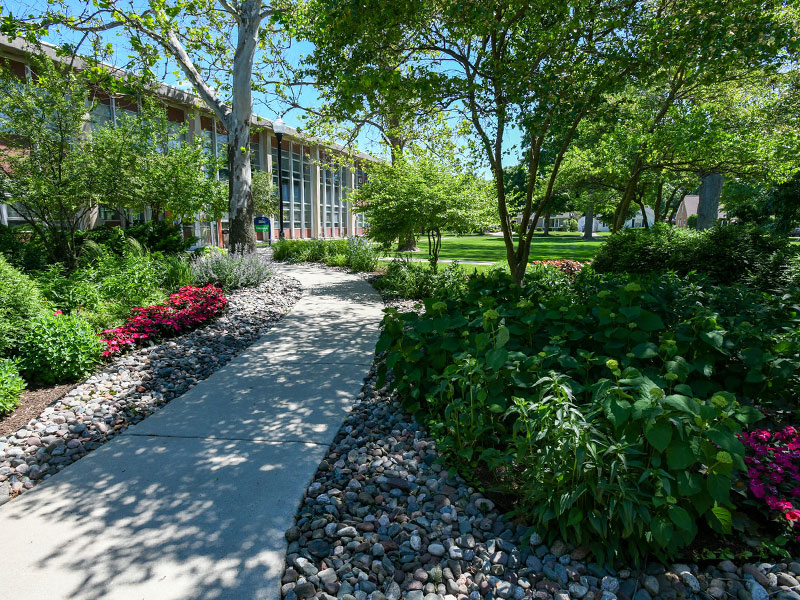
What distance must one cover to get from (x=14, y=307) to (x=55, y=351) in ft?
2.41

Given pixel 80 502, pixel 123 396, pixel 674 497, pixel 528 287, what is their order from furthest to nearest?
pixel 528 287
pixel 123 396
pixel 80 502
pixel 674 497

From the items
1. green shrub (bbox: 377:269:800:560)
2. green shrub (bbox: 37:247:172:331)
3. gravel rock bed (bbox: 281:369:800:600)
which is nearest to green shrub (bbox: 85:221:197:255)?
green shrub (bbox: 37:247:172:331)

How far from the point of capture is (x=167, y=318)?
5852 mm

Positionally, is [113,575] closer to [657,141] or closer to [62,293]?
[62,293]

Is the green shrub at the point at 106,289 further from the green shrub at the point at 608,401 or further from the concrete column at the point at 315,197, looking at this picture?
the concrete column at the point at 315,197

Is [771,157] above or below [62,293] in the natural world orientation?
above

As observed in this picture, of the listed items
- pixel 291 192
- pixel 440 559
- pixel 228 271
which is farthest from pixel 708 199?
pixel 291 192

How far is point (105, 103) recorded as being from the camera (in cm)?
1645

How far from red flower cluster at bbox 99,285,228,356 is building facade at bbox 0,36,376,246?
619cm

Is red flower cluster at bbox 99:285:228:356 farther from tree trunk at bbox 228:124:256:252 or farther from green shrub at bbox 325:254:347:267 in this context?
green shrub at bbox 325:254:347:267

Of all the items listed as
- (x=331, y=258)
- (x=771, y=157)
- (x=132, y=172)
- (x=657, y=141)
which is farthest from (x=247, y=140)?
(x=771, y=157)

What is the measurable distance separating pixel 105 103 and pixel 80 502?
61.5ft

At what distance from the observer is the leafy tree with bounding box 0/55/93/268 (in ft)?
25.5

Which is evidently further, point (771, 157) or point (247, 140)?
point (247, 140)
